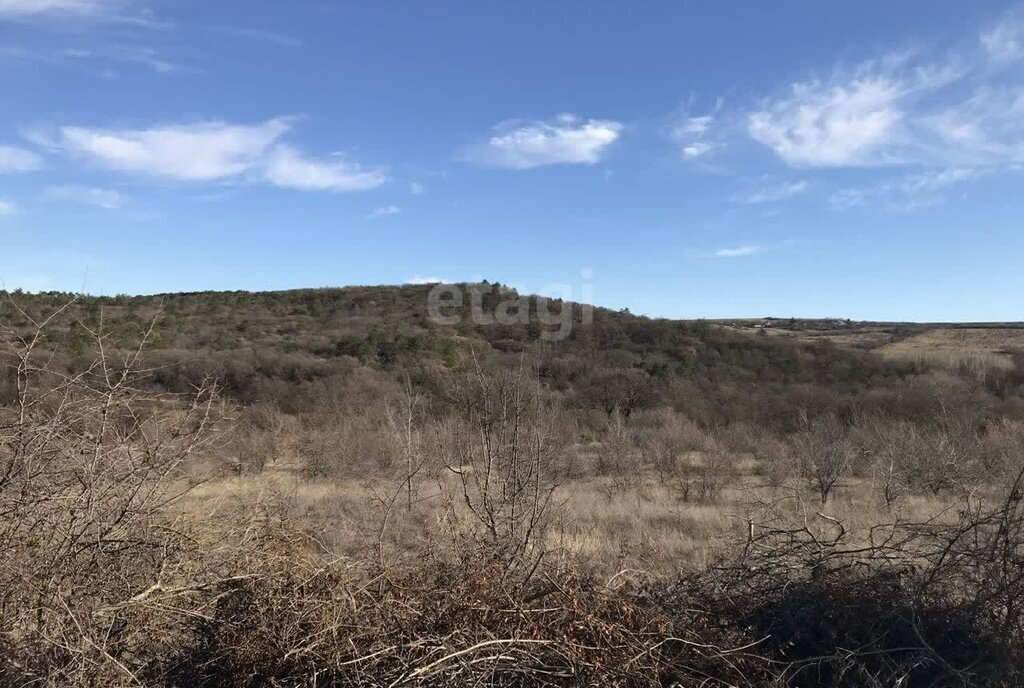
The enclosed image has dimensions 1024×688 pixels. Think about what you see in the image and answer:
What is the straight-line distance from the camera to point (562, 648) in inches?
143

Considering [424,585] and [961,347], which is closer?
[424,585]

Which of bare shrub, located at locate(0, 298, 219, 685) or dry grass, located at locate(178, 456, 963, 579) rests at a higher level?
bare shrub, located at locate(0, 298, 219, 685)

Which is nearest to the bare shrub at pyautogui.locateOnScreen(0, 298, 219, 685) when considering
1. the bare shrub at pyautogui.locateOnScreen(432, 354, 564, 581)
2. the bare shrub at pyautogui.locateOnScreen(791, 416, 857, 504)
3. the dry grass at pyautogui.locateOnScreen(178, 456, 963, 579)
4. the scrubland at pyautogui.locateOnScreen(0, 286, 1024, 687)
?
the scrubland at pyautogui.locateOnScreen(0, 286, 1024, 687)

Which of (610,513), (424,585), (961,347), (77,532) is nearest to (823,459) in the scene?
(610,513)

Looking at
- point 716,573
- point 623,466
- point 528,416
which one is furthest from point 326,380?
point 716,573

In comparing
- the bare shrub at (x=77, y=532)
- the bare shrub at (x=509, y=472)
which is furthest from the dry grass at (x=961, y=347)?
the bare shrub at (x=77, y=532)

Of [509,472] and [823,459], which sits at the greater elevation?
[509,472]

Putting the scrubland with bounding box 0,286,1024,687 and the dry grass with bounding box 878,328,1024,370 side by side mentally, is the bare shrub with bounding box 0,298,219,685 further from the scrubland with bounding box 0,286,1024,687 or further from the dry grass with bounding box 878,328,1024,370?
the dry grass with bounding box 878,328,1024,370

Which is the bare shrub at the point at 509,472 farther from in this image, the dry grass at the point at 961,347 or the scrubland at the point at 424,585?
the dry grass at the point at 961,347

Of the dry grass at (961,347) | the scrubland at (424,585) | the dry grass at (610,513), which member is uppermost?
the dry grass at (961,347)

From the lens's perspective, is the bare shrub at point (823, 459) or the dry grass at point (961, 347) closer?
the bare shrub at point (823, 459)

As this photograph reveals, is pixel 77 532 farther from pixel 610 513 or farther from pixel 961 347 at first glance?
pixel 961 347

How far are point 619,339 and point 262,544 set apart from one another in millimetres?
36017

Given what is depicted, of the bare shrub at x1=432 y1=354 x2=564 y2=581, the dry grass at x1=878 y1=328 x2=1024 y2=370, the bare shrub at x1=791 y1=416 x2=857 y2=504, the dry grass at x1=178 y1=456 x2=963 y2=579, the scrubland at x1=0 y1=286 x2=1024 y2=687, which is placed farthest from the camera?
the dry grass at x1=878 y1=328 x2=1024 y2=370
